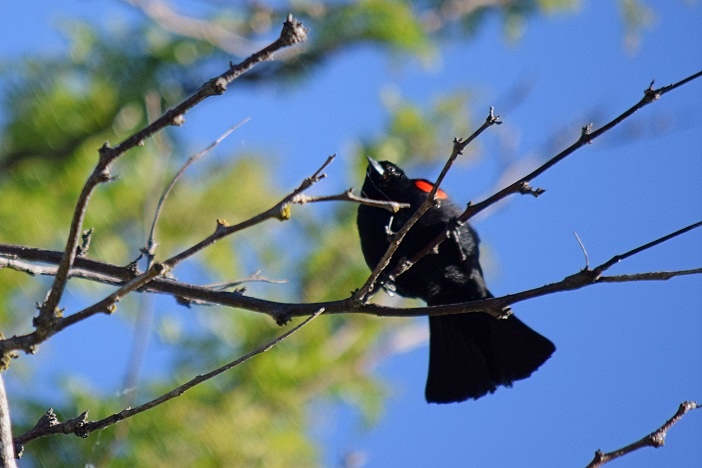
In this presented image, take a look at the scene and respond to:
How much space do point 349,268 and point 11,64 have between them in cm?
214

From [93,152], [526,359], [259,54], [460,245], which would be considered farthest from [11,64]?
[259,54]

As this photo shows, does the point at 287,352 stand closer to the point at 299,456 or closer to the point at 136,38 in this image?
the point at 299,456

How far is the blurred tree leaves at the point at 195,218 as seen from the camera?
4543 mm

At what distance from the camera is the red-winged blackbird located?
9.97ft

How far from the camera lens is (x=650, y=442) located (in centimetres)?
187

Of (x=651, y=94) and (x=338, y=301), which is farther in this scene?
(x=338, y=301)

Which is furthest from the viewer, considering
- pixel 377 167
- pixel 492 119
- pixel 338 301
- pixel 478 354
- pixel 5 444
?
pixel 377 167

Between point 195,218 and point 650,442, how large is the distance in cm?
371

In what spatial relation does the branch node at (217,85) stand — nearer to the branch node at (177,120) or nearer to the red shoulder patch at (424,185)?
the branch node at (177,120)

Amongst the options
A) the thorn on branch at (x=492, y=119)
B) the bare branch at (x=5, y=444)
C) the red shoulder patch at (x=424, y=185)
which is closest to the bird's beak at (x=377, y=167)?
the red shoulder patch at (x=424, y=185)

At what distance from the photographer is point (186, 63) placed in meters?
4.95

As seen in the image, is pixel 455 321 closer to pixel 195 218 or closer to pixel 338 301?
pixel 338 301

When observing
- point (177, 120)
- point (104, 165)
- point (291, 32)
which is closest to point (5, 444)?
point (104, 165)

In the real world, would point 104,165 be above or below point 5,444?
above
